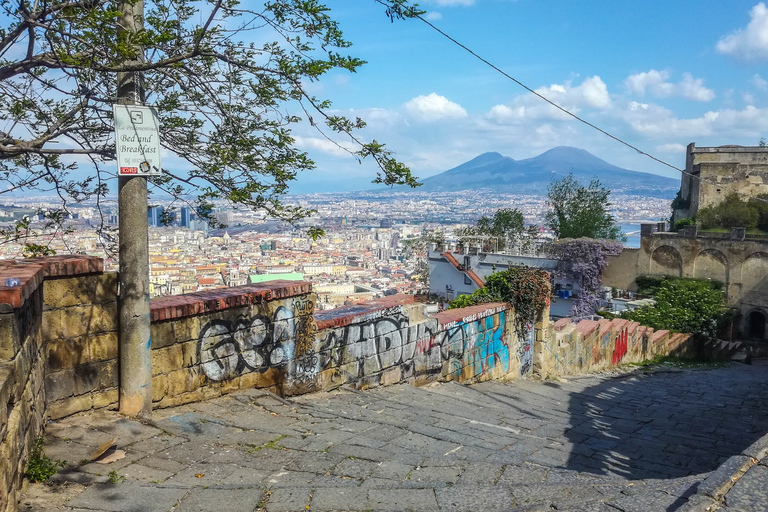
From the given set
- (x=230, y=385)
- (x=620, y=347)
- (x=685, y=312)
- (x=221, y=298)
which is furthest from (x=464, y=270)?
(x=221, y=298)

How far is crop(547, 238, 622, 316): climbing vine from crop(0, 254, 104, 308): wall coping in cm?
2789

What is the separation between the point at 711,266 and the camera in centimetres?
3456

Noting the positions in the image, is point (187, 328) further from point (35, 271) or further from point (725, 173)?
point (725, 173)

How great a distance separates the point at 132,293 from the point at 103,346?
52cm

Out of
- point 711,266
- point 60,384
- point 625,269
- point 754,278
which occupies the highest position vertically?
point 60,384

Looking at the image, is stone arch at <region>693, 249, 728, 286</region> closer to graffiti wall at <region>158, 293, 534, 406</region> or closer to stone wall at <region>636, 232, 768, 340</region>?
stone wall at <region>636, 232, 768, 340</region>

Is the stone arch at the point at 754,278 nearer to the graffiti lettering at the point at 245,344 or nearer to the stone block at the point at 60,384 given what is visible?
the graffiti lettering at the point at 245,344

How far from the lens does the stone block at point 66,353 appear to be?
4695mm

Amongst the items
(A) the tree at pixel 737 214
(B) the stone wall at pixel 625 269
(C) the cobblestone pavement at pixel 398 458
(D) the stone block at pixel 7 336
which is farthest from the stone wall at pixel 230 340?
(A) the tree at pixel 737 214

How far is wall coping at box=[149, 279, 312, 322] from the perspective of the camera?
17.9ft

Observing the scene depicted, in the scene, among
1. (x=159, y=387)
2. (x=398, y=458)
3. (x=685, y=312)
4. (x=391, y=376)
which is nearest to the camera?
(x=398, y=458)

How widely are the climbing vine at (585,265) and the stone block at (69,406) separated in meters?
27.8

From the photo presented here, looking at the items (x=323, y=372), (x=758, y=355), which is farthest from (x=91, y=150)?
(x=758, y=355)

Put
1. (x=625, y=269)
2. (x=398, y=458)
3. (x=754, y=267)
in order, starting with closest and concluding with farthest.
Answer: (x=398, y=458) → (x=754, y=267) → (x=625, y=269)
